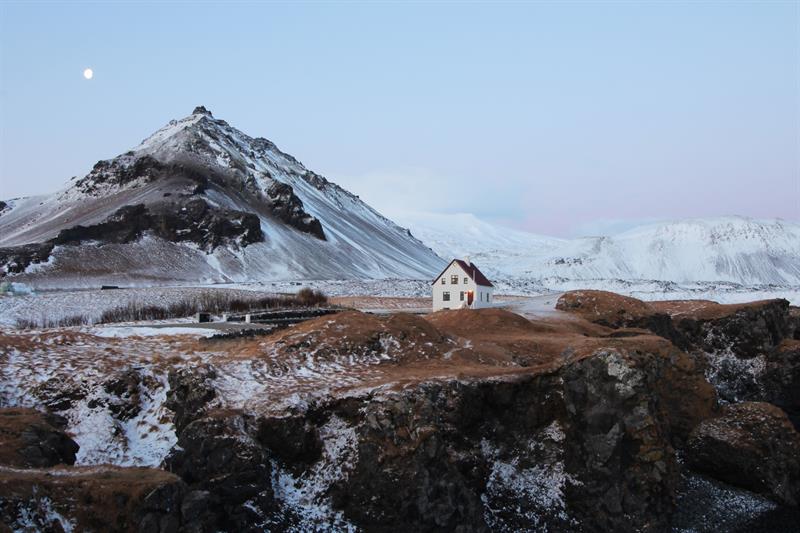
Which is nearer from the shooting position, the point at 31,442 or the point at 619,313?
the point at 31,442

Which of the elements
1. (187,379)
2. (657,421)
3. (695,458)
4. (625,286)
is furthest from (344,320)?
(625,286)

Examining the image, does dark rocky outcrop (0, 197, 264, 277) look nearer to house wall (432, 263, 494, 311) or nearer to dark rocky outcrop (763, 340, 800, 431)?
house wall (432, 263, 494, 311)

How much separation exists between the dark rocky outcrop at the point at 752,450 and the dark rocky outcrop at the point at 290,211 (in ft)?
413

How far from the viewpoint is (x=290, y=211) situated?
152 metres

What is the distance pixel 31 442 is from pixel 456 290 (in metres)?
41.7

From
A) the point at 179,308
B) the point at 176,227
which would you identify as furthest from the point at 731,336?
the point at 176,227

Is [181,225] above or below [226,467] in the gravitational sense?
above

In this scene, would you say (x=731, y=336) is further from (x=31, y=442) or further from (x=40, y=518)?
(x=40, y=518)

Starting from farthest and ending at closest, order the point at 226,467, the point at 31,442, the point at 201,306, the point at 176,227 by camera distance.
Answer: the point at 176,227 < the point at 201,306 < the point at 226,467 < the point at 31,442

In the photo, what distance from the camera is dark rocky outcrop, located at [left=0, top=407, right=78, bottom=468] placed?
19.9m

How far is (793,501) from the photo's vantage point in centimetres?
2688

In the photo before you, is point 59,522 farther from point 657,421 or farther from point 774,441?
point 774,441

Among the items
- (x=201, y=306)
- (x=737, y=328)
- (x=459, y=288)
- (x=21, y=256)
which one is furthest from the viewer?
(x=21, y=256)

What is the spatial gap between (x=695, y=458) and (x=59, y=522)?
24.7 meters
